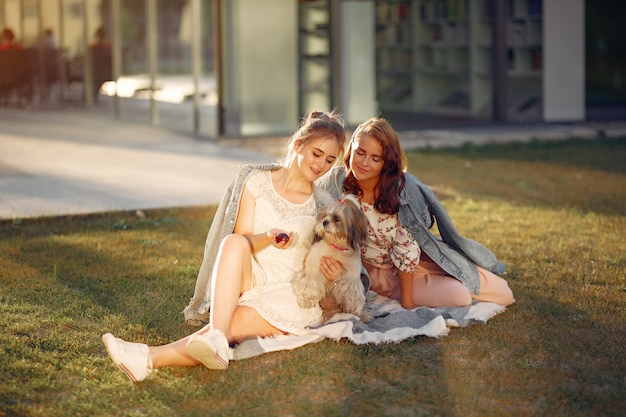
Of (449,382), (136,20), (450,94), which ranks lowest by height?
(449,382)

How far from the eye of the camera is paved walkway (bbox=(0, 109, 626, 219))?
7.55 meters

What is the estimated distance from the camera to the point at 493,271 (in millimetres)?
4844

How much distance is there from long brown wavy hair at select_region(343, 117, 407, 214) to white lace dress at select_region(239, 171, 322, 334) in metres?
0.36

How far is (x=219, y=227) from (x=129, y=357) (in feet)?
2.89

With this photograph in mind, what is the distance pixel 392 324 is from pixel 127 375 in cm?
126

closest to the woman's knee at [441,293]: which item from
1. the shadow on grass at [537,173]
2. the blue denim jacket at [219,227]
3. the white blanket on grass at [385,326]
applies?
the white blanket on grass at [385,326]

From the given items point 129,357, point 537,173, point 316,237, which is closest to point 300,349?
point 316,237

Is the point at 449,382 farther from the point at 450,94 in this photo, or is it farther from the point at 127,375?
the point at 450,94

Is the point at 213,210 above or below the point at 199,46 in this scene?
below

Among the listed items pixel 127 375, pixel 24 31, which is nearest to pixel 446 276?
pixel 127 375

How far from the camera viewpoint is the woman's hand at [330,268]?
411 centimetres

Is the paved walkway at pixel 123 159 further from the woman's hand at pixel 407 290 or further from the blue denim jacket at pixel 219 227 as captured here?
the woman's hand at pixel 407 290

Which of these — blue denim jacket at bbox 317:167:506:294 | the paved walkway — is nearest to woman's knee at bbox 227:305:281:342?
blue denim jacket at bbox 317:167:506:294

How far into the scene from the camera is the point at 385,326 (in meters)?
4.31
